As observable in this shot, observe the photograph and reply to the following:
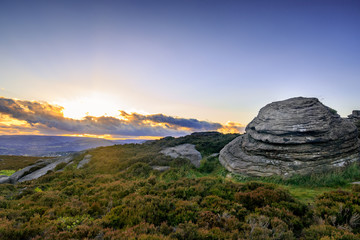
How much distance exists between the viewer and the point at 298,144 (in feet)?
43.9

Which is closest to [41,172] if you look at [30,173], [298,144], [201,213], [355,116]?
[30,173]

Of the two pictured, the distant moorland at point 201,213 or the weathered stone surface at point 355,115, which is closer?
the distant moorland at point 201,213

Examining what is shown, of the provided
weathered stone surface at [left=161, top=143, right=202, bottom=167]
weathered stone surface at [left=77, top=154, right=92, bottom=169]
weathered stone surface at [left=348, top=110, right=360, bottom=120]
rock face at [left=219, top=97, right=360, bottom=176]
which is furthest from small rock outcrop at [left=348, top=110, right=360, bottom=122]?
weathered stone surface at [left=77, top=154, right=92, bottom=169]

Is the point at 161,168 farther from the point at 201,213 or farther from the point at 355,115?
the point at 355,115

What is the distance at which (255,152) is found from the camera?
15.1 m

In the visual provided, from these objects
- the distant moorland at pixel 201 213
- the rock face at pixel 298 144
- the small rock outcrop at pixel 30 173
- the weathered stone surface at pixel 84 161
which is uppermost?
the rock face at pixel 298 144

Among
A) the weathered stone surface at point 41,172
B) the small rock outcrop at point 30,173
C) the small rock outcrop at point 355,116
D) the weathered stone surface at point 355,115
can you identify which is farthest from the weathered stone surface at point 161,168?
the weathered stone surface at point 355,115

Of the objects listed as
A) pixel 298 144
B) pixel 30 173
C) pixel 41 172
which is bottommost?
pixel 30 173

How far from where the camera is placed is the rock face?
1285 centimetres

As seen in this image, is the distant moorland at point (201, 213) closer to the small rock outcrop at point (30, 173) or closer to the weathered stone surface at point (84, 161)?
the weathered stone surface at point (84, 161)

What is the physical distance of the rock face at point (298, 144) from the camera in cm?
1285

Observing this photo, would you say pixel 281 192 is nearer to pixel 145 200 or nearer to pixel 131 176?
pixel 145 200

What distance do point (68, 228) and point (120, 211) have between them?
6.16 ft

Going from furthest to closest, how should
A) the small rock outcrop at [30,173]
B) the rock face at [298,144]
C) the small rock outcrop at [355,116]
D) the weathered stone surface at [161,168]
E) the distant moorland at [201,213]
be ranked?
the small rock outcrop at [355,116], the small rock outcrop at [30,173], the weathered stone surface at [161,168], the rock face at [298,144], the distant moorland at [201,213]
